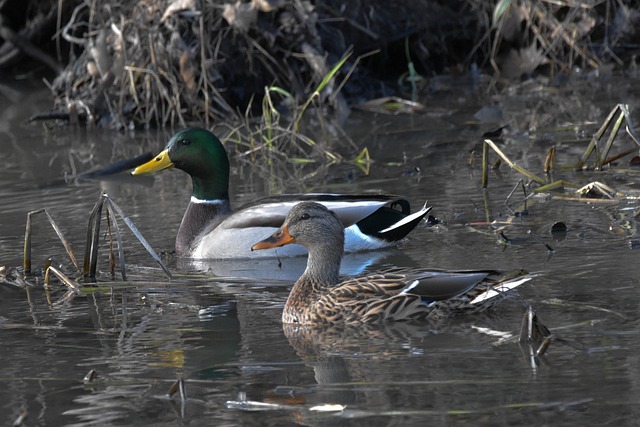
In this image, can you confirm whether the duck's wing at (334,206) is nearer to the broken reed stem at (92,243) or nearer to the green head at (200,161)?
the green head at (200,161)

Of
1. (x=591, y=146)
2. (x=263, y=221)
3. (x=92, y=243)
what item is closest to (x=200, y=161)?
(x=263, y=221)

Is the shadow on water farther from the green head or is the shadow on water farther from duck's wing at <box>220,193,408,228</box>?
the green head

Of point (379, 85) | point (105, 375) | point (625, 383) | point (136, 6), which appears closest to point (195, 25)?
point (136, 6)

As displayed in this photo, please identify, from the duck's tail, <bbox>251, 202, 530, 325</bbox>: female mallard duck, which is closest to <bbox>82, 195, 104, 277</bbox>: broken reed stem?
<bbox>251, 202, 530, 325</bbox>: female mallard duck

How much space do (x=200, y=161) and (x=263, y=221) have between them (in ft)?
3.68

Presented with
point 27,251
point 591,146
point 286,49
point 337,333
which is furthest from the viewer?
point 286,49

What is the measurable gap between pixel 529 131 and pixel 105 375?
7.09 meters

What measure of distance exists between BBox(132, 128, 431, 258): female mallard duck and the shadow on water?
0.50 ft

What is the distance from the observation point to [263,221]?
854 cm

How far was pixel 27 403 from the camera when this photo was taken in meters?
5.45

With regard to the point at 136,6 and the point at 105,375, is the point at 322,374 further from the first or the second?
the point at 136,6

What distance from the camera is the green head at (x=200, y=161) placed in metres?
9.36

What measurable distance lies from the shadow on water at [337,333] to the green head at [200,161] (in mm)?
424

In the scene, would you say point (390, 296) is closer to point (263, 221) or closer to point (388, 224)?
point (388, 224)
